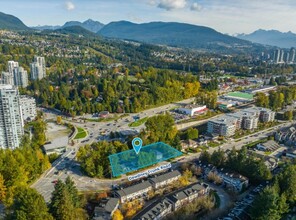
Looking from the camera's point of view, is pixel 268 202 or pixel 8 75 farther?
pixel 8 75

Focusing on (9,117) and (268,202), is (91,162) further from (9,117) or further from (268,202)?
(268,202)

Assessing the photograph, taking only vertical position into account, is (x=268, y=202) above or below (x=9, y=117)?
below

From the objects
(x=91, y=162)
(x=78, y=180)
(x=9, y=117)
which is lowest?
(x=78, y=180)

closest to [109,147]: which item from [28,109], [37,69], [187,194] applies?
[187,194]

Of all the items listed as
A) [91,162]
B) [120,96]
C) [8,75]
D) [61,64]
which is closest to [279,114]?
[120,96]

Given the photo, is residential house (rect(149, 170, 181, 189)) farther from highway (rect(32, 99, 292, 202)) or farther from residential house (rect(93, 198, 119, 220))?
residential house (rect(93, 198, 119, 220))

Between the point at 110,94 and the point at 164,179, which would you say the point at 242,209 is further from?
the point at 110,94

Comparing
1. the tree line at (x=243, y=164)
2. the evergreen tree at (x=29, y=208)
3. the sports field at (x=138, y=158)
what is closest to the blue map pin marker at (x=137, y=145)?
the sports field at (x=138, y=158)
